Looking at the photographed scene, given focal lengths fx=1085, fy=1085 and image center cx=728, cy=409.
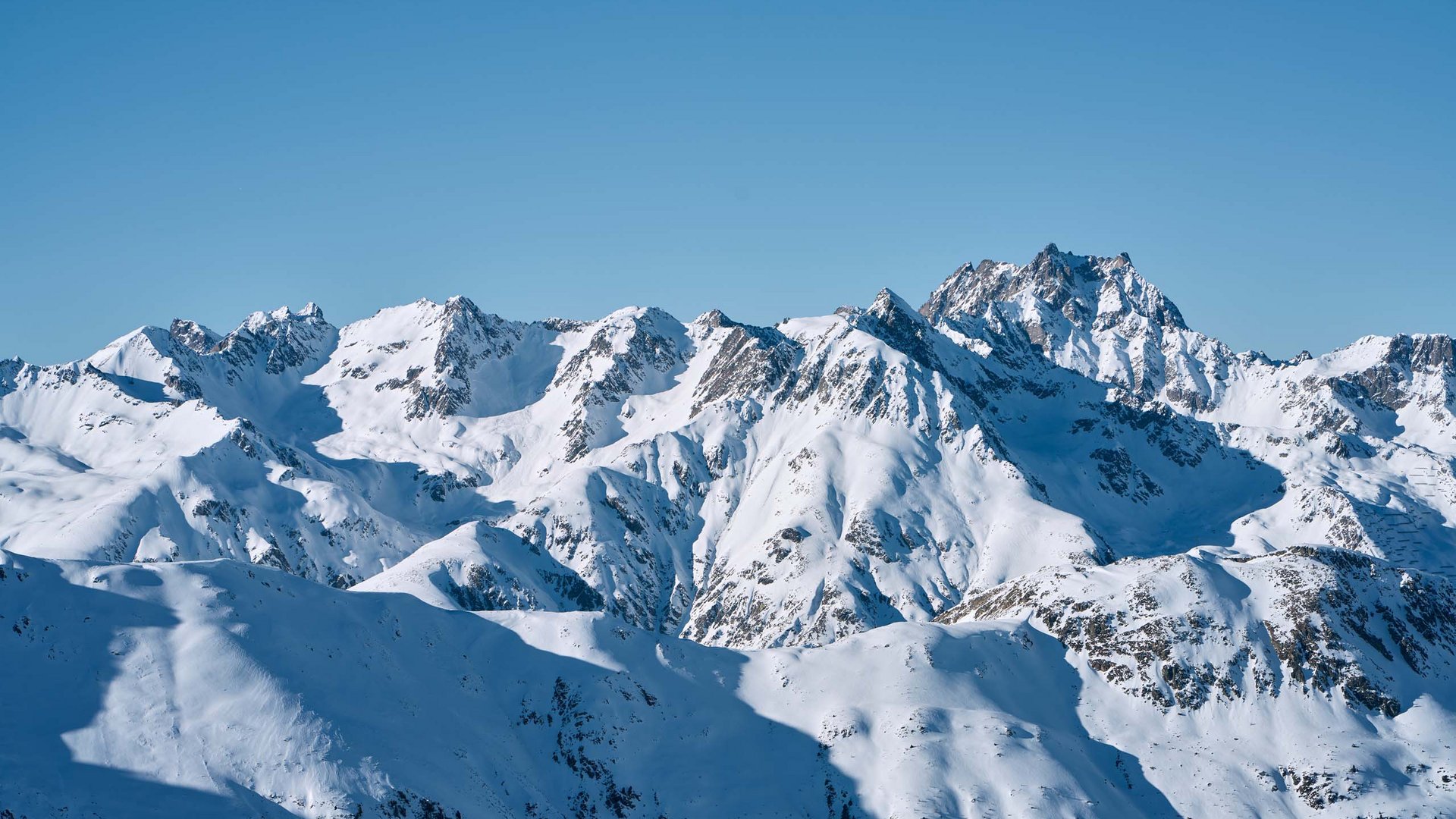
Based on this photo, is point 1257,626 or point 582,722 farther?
point 1257,626

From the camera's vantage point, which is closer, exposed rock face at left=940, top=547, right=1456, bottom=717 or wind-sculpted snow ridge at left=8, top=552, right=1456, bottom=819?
wind-sculpted snow ridge at left=8, top=552, right=1456, bottom=819

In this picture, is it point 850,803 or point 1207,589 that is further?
point 1207,589

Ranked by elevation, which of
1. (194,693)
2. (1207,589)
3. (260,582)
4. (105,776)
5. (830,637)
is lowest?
(105,776)

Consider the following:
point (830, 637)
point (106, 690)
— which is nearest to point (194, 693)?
point (106, 690)

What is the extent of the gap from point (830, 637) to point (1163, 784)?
278 feet

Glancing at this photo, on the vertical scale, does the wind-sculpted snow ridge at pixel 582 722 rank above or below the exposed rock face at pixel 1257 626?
below

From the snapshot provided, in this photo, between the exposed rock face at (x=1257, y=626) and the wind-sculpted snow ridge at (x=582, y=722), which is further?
the exposed rock face at (x=1257, y=626)

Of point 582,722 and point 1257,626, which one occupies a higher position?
point 1257,626

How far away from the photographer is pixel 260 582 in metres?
126

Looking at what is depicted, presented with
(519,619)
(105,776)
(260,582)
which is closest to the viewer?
(105,776)

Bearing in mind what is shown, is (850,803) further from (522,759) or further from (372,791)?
(372,791)

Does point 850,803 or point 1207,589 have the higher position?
point 1207,589

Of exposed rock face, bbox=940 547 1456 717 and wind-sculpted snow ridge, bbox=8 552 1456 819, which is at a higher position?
exposed rock face, bbox=940 547 1456 717

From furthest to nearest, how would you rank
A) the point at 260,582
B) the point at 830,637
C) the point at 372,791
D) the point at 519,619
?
the point at 830,637 → the point at 519,619 → the point at 260,582 → the point at 372,791
